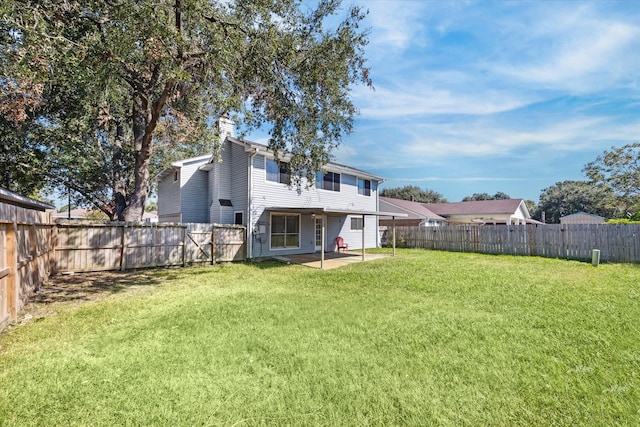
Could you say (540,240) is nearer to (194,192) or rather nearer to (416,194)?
(194,192)

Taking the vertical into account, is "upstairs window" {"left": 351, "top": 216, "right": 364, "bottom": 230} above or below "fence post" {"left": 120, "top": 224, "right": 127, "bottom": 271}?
above

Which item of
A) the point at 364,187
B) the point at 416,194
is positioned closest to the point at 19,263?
the point at 364,187

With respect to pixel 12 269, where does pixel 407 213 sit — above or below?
above

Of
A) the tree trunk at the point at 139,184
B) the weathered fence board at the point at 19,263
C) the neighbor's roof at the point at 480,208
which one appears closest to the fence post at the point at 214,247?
the tree trunk at the point at 139,184

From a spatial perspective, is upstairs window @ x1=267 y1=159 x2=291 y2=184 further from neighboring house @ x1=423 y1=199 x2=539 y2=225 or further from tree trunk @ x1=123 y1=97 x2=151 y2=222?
neighboring house @ x1=423 y1=199 x2=539 y2=225

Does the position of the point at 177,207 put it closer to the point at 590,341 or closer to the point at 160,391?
the point at 160,391

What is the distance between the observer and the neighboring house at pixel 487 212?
28.7 m

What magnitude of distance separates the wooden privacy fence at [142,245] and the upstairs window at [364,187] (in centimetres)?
860

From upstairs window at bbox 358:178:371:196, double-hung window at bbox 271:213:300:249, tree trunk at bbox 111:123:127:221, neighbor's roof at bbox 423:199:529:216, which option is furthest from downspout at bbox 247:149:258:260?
neighbor's roof at bbox 423:199:529:216

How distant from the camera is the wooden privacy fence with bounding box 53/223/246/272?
31.4 ft

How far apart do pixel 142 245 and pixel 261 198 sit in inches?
205

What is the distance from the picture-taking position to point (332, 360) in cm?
357

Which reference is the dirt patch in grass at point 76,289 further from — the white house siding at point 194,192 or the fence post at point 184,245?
the white house siding at point 194,192

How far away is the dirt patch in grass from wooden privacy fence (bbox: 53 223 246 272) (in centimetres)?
51
